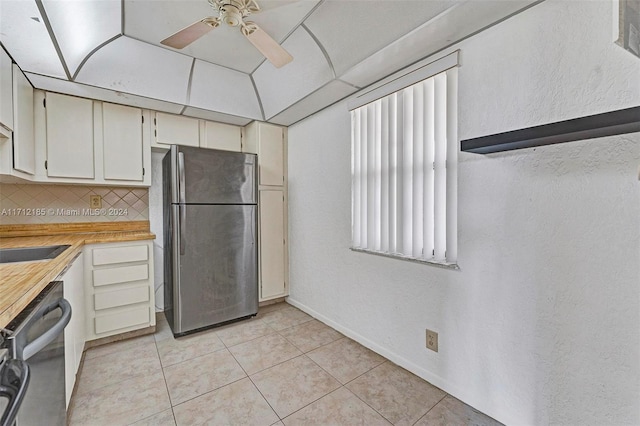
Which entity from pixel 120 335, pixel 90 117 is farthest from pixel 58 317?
pixel 90 117

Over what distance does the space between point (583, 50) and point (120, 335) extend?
11.7 ft

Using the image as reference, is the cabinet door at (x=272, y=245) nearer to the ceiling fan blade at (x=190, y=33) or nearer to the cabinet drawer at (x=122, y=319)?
the cabinet drawer at (x=122, y=319)

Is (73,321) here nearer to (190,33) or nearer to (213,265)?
(213,265)

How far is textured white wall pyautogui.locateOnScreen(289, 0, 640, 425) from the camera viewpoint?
3.54ft

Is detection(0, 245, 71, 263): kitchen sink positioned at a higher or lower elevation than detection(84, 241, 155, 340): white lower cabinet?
higher

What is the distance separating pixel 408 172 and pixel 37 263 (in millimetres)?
2187

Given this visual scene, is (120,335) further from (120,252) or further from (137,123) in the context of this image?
(137,123)

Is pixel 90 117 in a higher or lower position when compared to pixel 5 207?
higher

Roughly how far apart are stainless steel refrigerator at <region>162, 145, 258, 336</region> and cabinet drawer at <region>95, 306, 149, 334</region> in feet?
0.71

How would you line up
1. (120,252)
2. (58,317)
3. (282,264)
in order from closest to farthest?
(58,317), (120,252), (282,264)

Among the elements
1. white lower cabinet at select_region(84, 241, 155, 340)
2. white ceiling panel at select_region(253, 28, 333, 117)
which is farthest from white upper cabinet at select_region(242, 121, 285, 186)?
white lower cabinet at select_region(84, 241, 155, 340)

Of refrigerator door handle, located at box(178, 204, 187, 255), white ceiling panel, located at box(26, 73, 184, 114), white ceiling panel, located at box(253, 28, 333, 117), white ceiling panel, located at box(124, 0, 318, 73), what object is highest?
white ceiling panel, located at box(124, 0, 318, 73)

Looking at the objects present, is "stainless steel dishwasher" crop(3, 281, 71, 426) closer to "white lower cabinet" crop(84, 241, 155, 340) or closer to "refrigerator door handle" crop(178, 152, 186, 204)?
"white lower cabinet" crop(84, 241, 155, 340)

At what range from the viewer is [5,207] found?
2.23 metres
